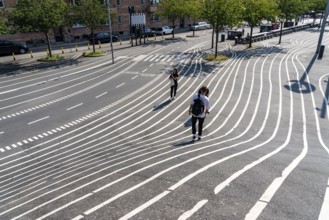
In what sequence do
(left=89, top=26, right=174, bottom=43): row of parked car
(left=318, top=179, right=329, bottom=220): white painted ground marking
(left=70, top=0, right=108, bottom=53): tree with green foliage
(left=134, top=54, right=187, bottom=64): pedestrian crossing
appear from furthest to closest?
1. (left=89, top=26, right=174, bottom=43): row of parked car
2. (left=70, top=0, right=108, bottom=53): tree with green foliage
3. (left=134, top=54, right=187, bottom=64): pedestrian crossing
4. (left=318, top=179, right=329, bottom=220): white painted ground marking

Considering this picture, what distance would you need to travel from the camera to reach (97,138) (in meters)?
11.9

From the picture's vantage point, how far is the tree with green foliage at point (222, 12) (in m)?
26.0

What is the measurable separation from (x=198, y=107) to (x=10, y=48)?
30.6 m

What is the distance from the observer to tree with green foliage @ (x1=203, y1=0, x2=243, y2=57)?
26.0 metres

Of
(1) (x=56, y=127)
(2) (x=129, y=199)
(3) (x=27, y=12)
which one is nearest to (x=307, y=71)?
(1) (x=56, y=127)

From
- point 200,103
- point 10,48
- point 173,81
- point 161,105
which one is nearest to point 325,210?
point 200,103

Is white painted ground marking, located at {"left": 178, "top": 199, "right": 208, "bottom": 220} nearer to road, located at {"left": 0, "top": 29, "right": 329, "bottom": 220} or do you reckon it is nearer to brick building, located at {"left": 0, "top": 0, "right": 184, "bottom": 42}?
road, located at {"left": 0, "top": 29, "right": 329, "bottom": 220}

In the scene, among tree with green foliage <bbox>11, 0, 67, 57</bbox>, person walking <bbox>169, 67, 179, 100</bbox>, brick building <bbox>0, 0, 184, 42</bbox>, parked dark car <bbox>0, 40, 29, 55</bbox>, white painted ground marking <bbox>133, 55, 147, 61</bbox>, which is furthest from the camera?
brick building <bbox>0, 0, 184, 42</bbox>

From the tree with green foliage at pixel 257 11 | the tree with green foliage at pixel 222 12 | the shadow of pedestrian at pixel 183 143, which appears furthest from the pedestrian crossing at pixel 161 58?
the shadow of pedestrian at pixel 183 143

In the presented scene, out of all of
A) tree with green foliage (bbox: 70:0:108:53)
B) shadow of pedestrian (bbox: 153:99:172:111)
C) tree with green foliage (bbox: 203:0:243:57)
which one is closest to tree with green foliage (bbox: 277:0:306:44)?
tree with green foliage (bbox: 203:0:243:57)

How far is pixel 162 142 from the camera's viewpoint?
10.4m

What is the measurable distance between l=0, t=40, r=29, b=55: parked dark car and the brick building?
22.8 ft

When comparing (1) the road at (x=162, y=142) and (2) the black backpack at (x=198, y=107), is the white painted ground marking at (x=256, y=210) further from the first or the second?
(2) the black backpack at (x=198, y=107)

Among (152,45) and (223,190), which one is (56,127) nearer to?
(223,190)
